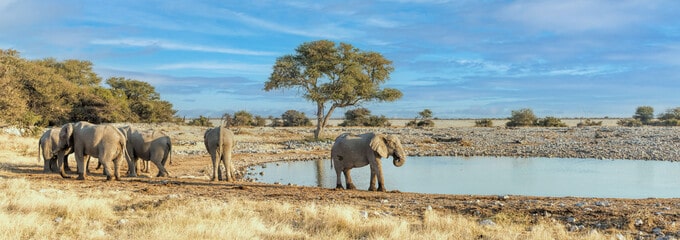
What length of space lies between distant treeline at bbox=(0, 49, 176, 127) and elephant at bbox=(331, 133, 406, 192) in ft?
58.6

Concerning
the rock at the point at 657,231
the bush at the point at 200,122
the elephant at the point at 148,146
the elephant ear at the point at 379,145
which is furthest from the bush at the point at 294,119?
the rock at the point at 657,231

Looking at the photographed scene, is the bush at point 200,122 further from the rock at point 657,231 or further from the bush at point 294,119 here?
the rock at point 657,231

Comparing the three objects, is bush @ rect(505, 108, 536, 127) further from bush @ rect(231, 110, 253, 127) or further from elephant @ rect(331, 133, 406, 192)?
elephant @ rect(331, 133, 406, 192)

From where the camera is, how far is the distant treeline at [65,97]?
2586 centimetres

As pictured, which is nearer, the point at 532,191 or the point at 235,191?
the point at 235,191

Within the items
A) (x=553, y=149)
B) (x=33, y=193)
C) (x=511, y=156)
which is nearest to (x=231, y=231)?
(x=33, y=193)

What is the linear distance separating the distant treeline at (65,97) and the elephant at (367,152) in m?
17.9

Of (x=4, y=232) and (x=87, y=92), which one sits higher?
(x=87, y=92)

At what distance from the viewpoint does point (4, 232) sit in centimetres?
703

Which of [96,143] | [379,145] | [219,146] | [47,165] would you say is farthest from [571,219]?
[47,165]

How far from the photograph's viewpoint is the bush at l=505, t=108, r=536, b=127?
2774 inches

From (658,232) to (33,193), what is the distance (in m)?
10.7

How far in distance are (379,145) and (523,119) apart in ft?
203

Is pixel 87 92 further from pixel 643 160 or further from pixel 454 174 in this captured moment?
pixel 643 160
